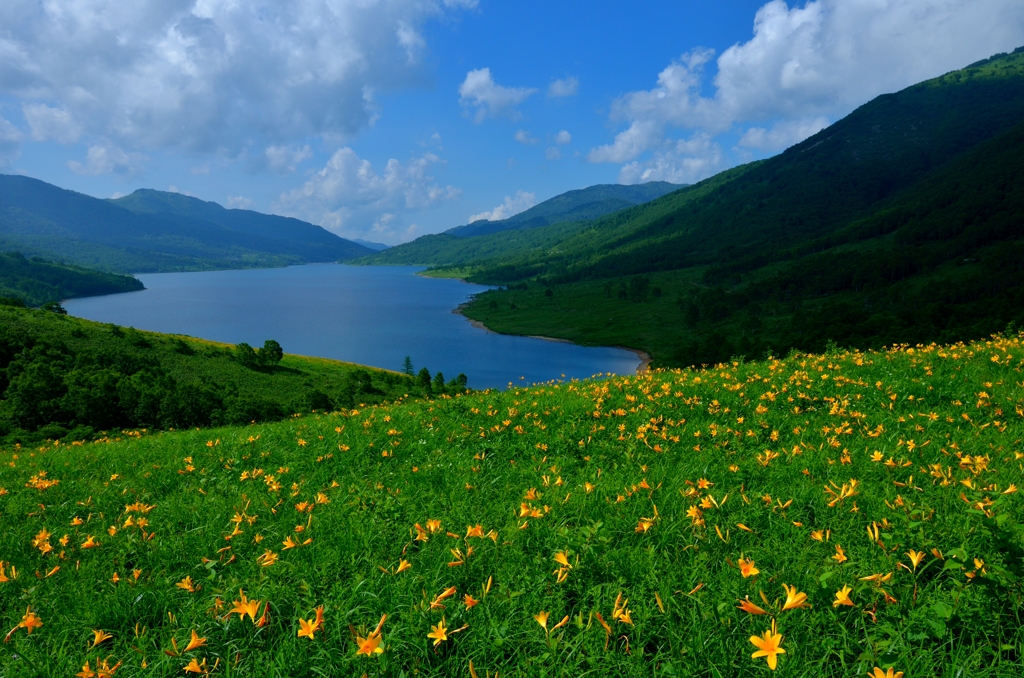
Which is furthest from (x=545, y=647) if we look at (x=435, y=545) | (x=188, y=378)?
(x=188, y=378)

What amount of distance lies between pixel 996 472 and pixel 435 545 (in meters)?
5.97

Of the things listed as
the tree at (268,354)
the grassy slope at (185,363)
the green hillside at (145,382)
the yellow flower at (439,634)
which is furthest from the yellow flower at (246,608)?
the tree at (268,354)

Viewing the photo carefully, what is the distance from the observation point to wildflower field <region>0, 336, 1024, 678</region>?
3.13 m

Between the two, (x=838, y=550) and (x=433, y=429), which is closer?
(x=838, y=550)

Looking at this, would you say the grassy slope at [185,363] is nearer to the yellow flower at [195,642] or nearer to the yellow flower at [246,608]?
the yellow flower at [246,608]

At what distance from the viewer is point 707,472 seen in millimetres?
6129

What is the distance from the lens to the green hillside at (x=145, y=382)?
53844 millimetres

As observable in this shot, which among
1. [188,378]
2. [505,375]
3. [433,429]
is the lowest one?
[505,375]

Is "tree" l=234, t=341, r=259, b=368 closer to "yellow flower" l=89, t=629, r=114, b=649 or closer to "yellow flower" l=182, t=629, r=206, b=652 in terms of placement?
"yellow flower" l=89, t=629, r=114, b=649

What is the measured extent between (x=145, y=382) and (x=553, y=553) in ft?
248

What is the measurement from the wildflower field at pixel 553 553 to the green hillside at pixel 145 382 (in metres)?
14.0

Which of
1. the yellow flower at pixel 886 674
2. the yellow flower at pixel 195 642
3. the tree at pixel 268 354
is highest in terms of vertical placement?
the yellow flower at pixel 195 642

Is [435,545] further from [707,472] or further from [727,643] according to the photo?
[707,472]

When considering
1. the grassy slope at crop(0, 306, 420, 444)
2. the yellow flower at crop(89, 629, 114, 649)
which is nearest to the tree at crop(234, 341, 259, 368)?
the grassy slope at crop(0, 306, 420, 444)
